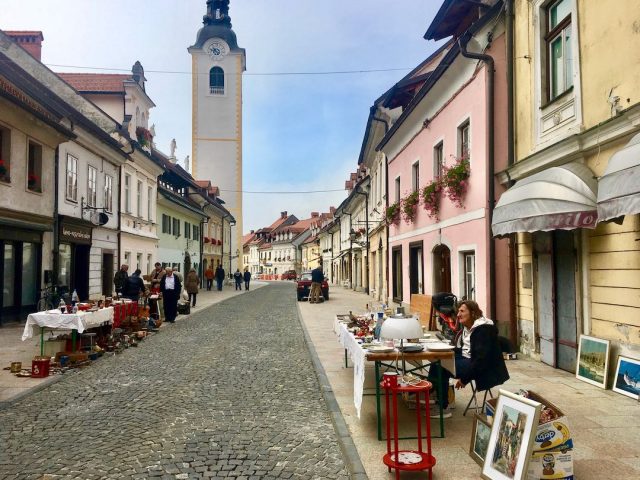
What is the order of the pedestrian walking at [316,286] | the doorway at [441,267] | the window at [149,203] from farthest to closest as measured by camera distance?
1. the window at [149,203]
2. the pedestrian walking at [316,286]
3. the doorway at [441,267]

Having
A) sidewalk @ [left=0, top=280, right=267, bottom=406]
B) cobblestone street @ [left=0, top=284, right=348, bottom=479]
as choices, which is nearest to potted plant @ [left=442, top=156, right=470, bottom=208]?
cobblestone street @ [left=0, top=284, right=348, bottom=479]

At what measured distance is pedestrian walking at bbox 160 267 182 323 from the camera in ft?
53.5

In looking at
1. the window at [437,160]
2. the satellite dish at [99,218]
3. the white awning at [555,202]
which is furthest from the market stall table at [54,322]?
the satellite dish at [99,218]

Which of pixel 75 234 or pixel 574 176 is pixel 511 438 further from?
pixel 75 234

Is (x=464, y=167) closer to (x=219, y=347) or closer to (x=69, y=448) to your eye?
(x=219, y=347)

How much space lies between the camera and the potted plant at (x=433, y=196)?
44.0ft

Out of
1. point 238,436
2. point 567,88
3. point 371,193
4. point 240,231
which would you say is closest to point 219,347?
point 238,436

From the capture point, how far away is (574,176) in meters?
7.16

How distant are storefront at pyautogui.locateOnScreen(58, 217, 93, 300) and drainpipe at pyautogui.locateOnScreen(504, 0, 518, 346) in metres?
12.7

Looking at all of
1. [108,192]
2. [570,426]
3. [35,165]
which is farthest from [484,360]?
[108,192]

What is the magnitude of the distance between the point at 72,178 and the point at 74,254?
250cm

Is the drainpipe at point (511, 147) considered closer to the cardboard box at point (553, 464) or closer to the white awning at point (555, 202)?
the white awning at point (555, 202)

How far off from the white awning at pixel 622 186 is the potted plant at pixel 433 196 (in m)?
7.32

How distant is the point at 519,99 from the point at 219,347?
7.50 meters
